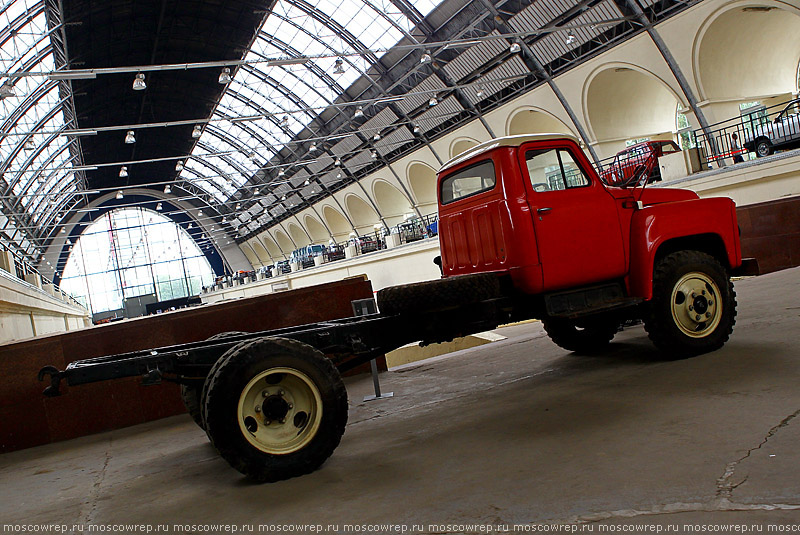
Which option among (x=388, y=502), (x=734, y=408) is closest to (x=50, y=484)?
(x=388, y=502)

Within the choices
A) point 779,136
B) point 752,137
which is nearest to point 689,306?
point 779,136

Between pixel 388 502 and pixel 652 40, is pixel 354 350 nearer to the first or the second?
pixel 388 502

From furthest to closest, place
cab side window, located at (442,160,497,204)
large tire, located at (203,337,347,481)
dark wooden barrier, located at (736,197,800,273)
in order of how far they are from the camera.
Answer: dark wooden barrier, located at (736,197,800,273), cab side window, located at (442,160,497,204), large tire, located at (203,337,347,481)

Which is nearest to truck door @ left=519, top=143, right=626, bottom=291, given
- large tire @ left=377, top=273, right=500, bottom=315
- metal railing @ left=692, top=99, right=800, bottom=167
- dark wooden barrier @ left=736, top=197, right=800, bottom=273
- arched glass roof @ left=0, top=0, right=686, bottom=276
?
large tire @ left=377, top=273, right=500, bottom=315

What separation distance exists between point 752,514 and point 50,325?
2322 cm

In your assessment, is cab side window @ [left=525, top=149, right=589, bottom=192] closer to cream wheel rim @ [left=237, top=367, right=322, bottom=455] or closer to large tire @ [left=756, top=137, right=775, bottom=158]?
cream wheel rim @ [left=237, top=367, right=322, bottom=455]

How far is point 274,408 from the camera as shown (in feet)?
16.3

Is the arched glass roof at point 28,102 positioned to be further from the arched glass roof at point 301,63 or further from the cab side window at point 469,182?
the cab side window at point 469,182

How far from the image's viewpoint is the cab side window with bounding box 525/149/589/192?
6.66m

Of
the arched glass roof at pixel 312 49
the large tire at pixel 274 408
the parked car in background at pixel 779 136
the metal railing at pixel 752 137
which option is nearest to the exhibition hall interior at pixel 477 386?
the large tire at pixel 274 408

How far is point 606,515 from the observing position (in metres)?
3.31

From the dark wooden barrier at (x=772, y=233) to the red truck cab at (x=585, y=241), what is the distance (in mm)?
8900

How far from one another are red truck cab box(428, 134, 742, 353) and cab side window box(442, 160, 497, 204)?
14 mm

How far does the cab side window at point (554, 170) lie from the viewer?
666cm
